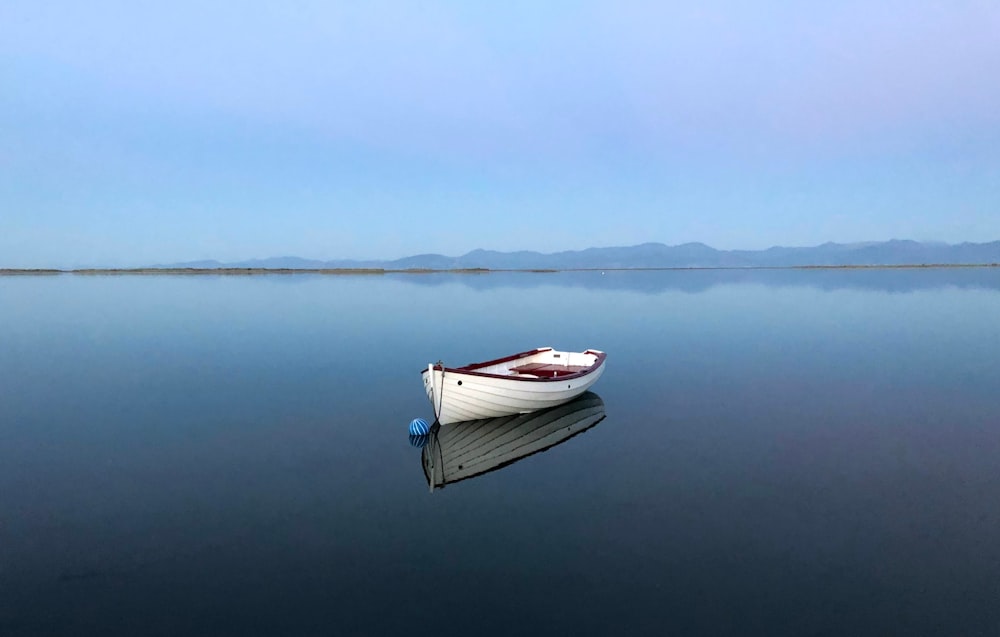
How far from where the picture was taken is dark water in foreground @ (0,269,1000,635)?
842 cm

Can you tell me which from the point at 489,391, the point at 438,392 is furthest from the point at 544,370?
the point at 438,392

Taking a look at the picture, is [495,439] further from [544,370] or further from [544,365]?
[544,365]

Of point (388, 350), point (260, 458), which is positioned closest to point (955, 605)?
point (260, 458)

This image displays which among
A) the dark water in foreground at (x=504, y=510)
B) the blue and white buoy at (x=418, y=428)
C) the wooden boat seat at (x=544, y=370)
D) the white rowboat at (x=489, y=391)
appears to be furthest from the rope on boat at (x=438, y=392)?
the wooden boat seat at (x=544, y=370)

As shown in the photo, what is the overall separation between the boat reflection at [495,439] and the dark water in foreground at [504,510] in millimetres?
558

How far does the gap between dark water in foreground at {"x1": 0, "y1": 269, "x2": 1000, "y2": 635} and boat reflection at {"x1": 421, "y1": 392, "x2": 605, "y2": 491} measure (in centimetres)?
56

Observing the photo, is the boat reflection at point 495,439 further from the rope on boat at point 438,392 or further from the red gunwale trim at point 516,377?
the red gunwale trim at point 516,377

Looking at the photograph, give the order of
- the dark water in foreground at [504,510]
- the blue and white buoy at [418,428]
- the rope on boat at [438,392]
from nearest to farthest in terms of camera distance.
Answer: the dark water in foreground at [504,510] → the blue and white buoy at [418,428] → the rope on boat at [438,392]

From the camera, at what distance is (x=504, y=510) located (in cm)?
1201

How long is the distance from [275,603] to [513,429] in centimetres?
1034

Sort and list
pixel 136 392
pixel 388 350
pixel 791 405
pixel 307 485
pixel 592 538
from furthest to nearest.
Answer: pixel 388 350, pixel 136 392, pixel 791 405, pixel 307 485, pixel 592 538

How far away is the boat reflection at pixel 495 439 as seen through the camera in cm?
1460

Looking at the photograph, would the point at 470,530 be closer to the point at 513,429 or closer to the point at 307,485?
the point at 307,485

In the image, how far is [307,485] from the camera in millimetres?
12961
